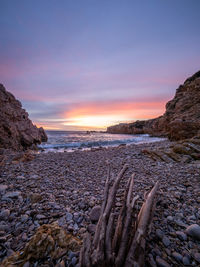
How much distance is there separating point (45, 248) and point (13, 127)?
1475 cm

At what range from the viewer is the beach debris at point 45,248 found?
1370mm

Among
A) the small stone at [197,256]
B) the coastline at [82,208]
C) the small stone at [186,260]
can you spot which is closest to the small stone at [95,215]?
the coastline at [82,208]

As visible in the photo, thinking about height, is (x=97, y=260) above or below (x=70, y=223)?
above

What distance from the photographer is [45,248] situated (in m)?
1.47

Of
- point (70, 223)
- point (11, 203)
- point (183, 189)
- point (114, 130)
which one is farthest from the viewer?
point (114, 130)

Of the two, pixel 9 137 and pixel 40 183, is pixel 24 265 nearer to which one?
pixel 40 183

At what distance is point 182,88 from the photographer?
28891 millimetres

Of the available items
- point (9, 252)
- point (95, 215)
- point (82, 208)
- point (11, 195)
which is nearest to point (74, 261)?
point (95, 215)

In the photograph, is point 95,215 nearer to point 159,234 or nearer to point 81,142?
point 159,234

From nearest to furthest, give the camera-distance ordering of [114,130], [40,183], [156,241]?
[156,241], [40,183], [114,130]

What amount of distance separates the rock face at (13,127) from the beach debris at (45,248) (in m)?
12.9

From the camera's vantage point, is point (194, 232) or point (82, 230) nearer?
point (194, 232)

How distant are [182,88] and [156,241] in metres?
36.0

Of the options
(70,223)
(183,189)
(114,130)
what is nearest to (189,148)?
(183,189)
